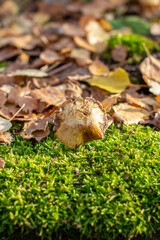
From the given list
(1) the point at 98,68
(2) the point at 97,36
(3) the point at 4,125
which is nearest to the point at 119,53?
(1) the point at 98,68

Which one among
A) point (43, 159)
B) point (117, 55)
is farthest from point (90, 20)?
point (43, 159)

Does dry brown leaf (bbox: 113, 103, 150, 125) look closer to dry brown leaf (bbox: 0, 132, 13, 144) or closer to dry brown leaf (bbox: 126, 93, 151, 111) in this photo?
dry brown leaf (bbox: 126, 93, 151, 111)

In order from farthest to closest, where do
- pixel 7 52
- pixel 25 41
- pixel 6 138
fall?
pixel 25 41 < pixel 7 52 < pixel 6 138

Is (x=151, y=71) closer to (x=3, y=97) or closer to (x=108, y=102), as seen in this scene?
(x=108, y=102)

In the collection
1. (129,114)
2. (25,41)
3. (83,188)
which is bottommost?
(83,188)

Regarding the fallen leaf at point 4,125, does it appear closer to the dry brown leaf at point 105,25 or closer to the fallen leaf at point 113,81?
the fallen leaf at point 113,81

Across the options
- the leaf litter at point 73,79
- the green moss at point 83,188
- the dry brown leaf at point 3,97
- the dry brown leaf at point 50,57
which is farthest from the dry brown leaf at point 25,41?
the green moss at point 83,188

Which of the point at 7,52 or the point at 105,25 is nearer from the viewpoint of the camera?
the point at 7,52

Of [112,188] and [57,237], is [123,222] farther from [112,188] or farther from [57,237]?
[57,237]
